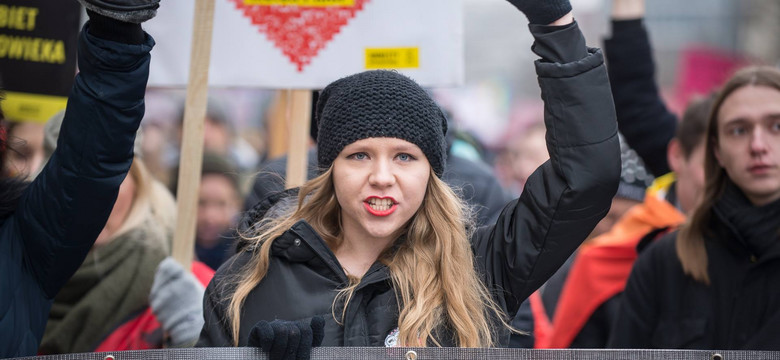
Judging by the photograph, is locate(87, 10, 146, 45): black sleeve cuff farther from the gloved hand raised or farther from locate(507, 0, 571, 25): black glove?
the gloved hand raised

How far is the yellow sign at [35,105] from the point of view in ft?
14.0

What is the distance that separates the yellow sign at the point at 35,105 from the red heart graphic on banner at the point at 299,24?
915 mm

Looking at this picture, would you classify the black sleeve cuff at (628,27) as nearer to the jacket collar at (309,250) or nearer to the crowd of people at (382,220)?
the crowd of people at (382,220)

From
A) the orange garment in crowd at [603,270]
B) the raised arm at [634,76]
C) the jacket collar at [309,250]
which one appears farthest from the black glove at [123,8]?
the orange garment in crowd at [603,270]

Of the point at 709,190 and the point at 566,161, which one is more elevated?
the point at 566,161

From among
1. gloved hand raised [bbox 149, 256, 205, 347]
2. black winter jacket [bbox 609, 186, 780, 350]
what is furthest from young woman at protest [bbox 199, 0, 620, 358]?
black winter jacket [bbox 609, 186, 780, 350]

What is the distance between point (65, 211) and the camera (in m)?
2.82

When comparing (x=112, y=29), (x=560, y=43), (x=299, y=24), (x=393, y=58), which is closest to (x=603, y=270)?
(x=393, y=58)

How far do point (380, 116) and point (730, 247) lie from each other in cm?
156

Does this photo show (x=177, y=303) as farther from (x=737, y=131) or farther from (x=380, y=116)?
(x=737, y=131)

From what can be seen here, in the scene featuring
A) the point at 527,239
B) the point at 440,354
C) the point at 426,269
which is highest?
the point at 527,239

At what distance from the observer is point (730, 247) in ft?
12.3

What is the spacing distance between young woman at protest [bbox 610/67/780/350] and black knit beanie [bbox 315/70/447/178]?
128 centimetres

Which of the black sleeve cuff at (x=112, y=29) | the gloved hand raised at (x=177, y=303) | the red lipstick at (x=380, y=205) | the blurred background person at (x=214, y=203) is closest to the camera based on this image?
the black sleeve cuff at (x=112, y=29)
